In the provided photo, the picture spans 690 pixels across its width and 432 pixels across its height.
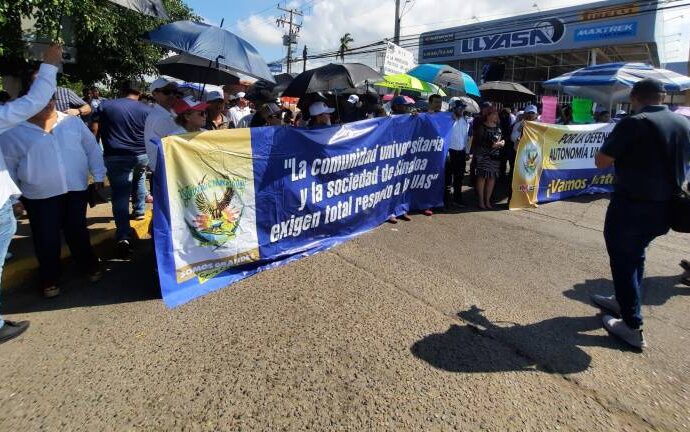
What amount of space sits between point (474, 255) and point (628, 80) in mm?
5701

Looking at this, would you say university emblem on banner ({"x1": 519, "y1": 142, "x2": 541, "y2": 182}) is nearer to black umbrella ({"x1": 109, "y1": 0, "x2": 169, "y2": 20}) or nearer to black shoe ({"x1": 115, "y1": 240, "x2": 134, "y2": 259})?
black umbrella ({"x1": 109, "y1": 0, "x2": 169, "y2": 20})

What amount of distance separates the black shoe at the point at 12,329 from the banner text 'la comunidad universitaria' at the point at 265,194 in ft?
3.28

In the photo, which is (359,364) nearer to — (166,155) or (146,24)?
(166,155)

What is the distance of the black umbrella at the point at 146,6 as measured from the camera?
364cm

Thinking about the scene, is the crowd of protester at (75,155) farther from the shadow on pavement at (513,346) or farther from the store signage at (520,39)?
the store signage at (520,39)

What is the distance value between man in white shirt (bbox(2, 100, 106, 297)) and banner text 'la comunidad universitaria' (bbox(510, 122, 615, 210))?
634 cm

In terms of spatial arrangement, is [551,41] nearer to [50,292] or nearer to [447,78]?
[447,78]

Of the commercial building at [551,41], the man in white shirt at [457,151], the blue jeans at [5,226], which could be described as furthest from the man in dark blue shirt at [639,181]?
the commercial building at [551,41]

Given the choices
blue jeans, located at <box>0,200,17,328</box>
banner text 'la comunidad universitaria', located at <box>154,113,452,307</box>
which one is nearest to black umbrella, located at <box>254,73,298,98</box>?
banner text 'la comunidad universitaria', located at <box>154,113,452,307</box>

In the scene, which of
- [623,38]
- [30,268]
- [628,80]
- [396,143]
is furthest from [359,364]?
[623,38]

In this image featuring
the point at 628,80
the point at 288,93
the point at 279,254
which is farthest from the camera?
the point at 628,80

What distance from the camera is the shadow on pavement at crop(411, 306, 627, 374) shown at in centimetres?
289

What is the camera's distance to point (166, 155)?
3.60 m

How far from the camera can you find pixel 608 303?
3738mm
